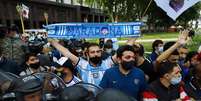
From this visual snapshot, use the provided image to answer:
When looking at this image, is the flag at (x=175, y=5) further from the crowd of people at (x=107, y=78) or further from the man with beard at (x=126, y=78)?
the man with beard at (x=126, y=78)

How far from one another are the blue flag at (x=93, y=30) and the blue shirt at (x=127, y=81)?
214 cm

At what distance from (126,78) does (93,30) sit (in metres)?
2.54

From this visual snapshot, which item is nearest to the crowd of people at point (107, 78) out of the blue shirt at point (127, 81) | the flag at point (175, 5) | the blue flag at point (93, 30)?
the blue shirt at point (127, 81)

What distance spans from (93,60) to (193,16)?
276ft

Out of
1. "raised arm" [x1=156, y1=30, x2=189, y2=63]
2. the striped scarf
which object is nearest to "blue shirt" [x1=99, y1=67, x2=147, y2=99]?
the striped scarf

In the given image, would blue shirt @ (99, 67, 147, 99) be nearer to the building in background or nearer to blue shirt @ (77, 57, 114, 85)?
blue shirt @ (77, 57, 114, 85)

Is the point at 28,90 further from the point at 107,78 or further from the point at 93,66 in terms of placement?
the point at 93,66

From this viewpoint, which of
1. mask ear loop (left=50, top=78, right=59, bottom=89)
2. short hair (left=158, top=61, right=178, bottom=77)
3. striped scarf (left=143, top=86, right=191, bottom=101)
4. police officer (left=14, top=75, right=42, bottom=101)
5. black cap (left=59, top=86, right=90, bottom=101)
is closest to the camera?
black cap (left=59, top=86, right=90, bottom=101)

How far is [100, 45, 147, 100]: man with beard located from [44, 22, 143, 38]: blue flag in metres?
2.11

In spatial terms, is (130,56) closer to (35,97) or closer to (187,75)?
(187,75)

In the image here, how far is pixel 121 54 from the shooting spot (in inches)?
235

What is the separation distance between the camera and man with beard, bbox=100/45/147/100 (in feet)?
19.0

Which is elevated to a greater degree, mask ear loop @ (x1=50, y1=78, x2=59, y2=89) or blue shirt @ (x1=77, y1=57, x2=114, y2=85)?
mask ear loop @ (x1=50, y1=78, x2=59, y2=89)

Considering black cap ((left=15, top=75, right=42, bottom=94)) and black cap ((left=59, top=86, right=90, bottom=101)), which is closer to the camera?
black cap ((left=59, top=86, right=90, bottom=101))
